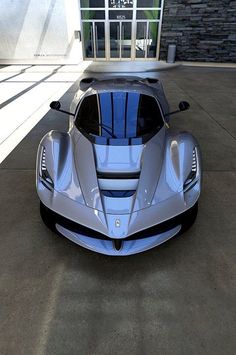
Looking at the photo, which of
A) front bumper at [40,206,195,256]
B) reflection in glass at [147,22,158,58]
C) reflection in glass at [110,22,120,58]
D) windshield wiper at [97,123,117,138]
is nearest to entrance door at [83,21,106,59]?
reflection in glass at [110,22,120,58]

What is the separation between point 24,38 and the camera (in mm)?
12359

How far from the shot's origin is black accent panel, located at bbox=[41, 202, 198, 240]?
6.63 ft

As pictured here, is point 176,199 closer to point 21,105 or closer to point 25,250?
point 25,250

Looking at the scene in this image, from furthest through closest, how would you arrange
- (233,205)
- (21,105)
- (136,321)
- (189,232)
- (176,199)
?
1. (21,105)
2. (233,205)
3. (189,232)
4. (176,199)
5. (136,321)

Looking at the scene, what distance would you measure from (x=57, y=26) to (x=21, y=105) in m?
7.48

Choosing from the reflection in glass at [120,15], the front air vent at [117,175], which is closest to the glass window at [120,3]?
the reflection in glass at [120,15]

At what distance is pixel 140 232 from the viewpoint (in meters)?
2.01

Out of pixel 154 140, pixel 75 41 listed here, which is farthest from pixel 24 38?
pixel 154 140

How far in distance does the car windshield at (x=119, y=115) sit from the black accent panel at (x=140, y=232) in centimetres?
99

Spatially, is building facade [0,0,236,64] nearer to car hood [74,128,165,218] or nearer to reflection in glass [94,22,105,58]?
reflection in glass [94,22,105,58]

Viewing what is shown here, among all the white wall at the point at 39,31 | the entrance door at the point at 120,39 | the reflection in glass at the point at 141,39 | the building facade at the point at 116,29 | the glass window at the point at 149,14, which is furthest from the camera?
the entrance door at the point at 120,39

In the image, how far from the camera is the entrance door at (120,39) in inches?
551

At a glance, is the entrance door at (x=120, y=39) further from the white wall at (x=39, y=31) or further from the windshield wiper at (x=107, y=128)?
the windshield wiper at (x=107, y=128)

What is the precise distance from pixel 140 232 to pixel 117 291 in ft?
1.66
